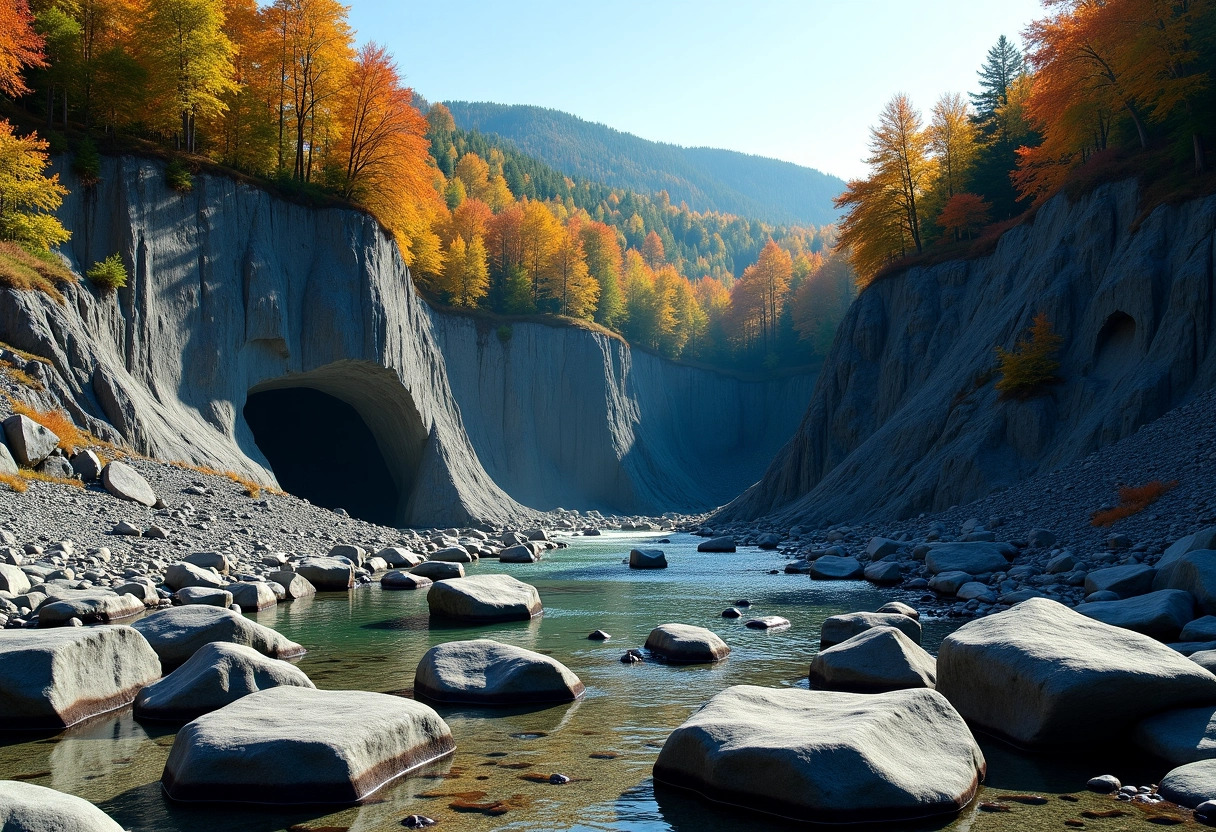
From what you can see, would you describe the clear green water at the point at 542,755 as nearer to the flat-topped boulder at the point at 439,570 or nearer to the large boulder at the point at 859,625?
the large boulder at the point at 859,625

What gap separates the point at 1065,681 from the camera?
704 cm

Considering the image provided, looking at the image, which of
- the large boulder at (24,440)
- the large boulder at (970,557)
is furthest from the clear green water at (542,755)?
the large boulder at (24,440)

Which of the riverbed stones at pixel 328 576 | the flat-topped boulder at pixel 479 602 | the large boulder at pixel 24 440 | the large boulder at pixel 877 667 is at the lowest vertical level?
the riverbed stones at pixel 328 576

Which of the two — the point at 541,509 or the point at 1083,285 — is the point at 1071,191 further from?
the point at 541,509

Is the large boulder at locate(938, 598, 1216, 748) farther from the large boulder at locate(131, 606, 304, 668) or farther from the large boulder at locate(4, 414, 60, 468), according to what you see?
the large boulder at locate(4, 414, 60, 468)

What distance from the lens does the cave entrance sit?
43438 millimetres

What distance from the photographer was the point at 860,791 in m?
5.61

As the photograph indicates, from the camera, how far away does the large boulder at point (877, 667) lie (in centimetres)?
894

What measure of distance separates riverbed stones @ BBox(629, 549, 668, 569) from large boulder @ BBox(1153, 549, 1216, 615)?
44.6 feet

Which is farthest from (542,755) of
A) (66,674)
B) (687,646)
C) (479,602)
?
(479,602)

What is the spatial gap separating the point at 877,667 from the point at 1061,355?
961 inches

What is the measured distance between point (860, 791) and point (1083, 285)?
96.3ft

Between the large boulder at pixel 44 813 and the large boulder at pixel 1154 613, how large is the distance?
34.6ft

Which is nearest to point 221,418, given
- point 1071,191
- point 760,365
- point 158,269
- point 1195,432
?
point 158,269
